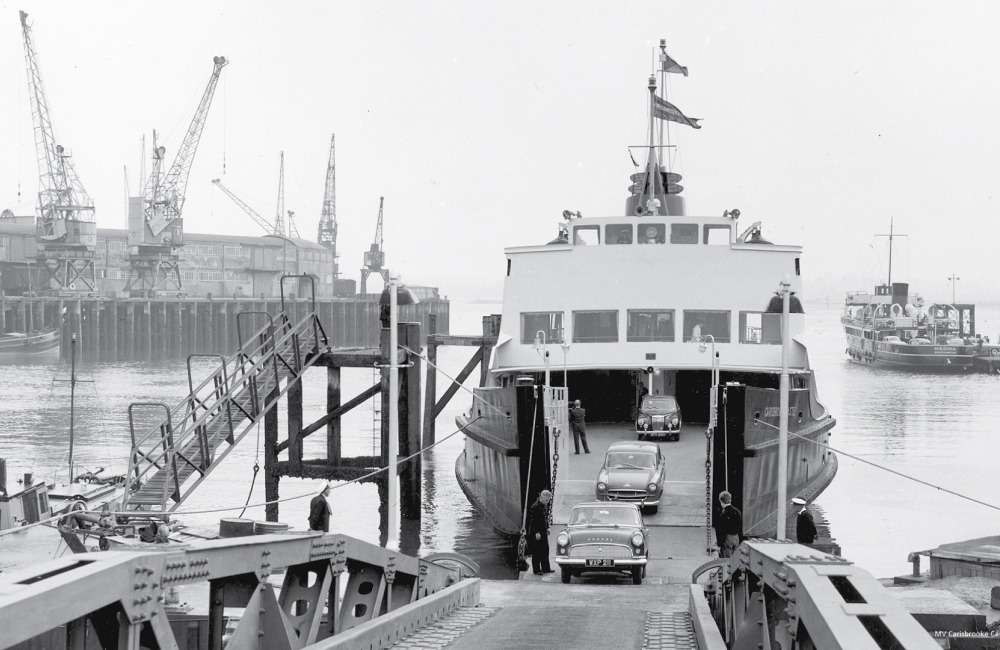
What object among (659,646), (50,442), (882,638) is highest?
(882,638)

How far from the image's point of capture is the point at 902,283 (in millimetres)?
122125

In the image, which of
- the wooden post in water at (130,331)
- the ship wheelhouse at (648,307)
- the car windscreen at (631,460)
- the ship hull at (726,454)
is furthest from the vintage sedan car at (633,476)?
the wooden post in water at (130,331)

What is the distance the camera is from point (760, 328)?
27359mm

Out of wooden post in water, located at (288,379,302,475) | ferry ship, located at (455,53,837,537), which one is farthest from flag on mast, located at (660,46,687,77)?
wooden post in water, located at (288,379,302,475)

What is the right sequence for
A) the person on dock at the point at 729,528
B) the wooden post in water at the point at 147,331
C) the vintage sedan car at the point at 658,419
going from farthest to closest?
the wooden post in water at the point at 147,331
the vintage sedan car at the point at 658,419
the person on dock at the point at 729,528

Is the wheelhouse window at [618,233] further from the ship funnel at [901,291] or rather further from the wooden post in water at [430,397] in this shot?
the ship funnel at [901,291]

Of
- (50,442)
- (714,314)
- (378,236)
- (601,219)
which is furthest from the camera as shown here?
(378,236)

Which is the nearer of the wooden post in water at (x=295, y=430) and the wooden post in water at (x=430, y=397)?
the wooden post in water at (x=295, y=430)

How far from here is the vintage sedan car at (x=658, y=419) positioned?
25.0 meters

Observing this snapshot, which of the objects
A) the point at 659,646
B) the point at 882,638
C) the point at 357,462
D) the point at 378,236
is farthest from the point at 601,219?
the point at 378,236

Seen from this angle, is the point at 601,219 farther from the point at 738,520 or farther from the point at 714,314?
the point at 738,520

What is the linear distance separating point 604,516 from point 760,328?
11.5 metres

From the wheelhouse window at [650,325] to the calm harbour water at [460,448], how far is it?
20.1ft

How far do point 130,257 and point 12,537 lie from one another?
377 feet
